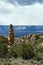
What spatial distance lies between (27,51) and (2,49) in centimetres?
408

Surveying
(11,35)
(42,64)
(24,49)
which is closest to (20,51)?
(24,49)

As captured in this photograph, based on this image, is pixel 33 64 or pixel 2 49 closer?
pixel 33 64

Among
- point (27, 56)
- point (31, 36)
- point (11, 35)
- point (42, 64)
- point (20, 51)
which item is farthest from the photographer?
point (31, 36)

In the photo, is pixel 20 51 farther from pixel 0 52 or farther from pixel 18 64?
pixel 18 64

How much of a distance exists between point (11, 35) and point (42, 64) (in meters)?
51.0

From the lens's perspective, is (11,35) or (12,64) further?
(11,35)

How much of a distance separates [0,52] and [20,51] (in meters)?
3.44

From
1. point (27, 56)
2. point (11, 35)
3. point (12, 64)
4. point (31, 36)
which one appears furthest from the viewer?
point (31, 36)

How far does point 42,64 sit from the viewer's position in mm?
29547

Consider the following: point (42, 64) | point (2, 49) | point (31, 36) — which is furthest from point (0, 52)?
point (31, 36)

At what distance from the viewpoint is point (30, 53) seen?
45.8 meters

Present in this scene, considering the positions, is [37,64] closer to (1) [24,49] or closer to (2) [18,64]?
(2) [18,64]

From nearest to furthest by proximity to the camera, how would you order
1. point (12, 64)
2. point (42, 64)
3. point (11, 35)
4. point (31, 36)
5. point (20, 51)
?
point (12, 64)
point (42, 64)
point (20, 51)
point (11, 35)
point (31, 36)

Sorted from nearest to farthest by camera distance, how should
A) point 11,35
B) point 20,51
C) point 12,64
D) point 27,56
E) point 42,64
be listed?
point 12,64 → point 42,64 → point 27,56 → point 20,51 → point 11,35
